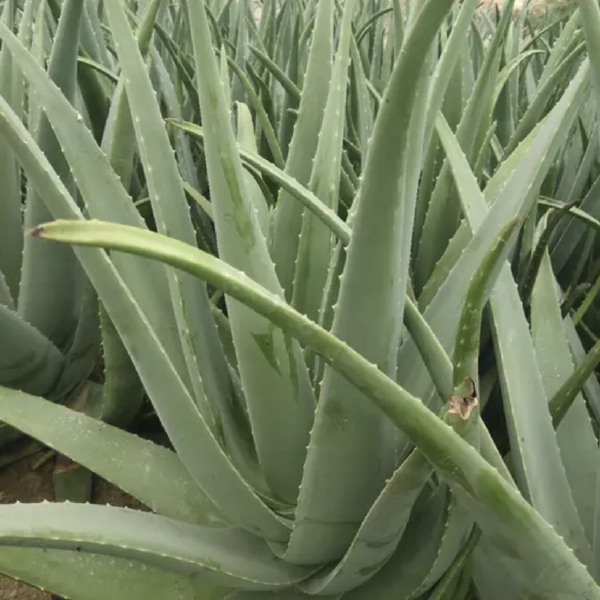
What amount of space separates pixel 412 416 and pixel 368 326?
0.08m

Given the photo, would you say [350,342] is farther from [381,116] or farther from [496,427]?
[496,427]

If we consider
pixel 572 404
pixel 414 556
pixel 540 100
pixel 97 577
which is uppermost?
pixel 540 100

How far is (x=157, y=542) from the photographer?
425 millimetres

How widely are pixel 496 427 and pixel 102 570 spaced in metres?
0.30

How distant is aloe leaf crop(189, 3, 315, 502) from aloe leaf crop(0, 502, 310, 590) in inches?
2.2

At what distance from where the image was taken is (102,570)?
47cm

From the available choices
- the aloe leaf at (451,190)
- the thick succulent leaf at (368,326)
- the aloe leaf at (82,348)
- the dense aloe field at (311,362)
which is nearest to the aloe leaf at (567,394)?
the dense aloe field at (311,362)

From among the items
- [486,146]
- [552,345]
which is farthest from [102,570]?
[486,146]

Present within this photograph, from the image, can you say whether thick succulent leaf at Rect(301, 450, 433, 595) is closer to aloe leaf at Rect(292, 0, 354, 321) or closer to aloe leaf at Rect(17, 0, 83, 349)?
aloe leaf at Rect(292, 0, 354, 321)

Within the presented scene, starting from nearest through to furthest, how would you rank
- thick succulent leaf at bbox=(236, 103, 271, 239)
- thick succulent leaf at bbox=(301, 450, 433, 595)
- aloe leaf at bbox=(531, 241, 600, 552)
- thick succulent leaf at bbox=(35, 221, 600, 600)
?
thick succulent leaf at bbox=(35, 221, 600, 600)
thick succulent leaf at bbox=(301, 450, 433, 595)
aloe leaf at bbox=(531, 241, 600, 552)
thick succulent leaf at bbox=(236, 103, 271, 239)

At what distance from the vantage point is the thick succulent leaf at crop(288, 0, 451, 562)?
11.1 inches

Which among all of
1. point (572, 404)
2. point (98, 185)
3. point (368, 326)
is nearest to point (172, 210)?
point (98, 185)

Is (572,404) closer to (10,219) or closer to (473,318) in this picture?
(473,318)

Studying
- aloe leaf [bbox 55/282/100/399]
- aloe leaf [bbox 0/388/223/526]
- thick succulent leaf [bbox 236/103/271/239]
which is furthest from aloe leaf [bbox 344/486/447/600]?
aloe leaf [bbox 55/282/100/399]
